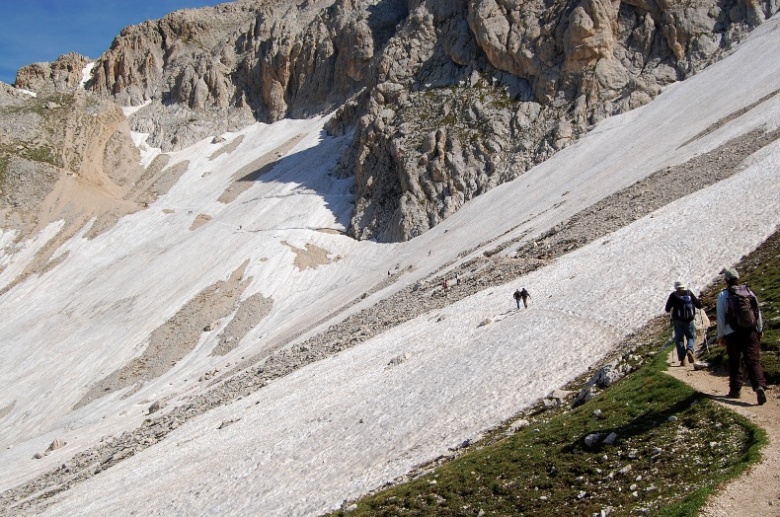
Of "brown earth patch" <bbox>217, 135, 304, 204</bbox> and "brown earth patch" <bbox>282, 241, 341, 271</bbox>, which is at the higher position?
"brown earth patch" <bbox>217, 135, 304, 204</bbox>

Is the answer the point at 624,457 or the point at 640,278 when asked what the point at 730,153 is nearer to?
the point at 640,278

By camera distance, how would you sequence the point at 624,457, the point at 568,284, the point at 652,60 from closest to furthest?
the point at 624,457
the point at 568,284
the point at 652,60

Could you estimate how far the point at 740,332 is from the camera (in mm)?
12977

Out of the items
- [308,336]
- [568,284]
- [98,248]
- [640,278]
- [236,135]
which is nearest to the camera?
[640,278]

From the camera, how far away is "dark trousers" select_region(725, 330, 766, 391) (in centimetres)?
1272

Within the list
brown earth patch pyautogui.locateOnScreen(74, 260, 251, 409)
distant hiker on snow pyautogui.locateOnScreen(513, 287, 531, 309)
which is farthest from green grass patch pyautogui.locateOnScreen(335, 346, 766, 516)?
brown earth patch pyautogui.locateOnScreen(74, 260, 251, 409)

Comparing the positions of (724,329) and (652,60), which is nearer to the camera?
(724,329)

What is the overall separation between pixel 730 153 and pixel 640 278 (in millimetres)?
20535

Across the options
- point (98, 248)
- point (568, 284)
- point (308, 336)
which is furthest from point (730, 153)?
point (98, 248)

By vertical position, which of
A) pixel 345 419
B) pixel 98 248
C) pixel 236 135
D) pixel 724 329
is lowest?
pixel 345 419

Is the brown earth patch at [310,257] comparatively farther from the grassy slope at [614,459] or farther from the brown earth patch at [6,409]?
the grassy slope at [614,459]

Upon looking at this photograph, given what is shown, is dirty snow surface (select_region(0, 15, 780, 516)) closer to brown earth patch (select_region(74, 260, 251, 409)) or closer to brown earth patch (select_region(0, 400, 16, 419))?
brown earth patch (select_region(74, 260, 251, 409))

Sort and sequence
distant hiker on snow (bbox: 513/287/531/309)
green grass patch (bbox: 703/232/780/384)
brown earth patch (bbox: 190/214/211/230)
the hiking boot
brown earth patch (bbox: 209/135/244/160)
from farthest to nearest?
brown earth patch (bbox: 209/135/244/160)
brown earth patch (bbox: 190/214/211/230)
distant hiker on snow (bbox: 513/287/531/309)
green grass patch (bbox: 703/232/780/384)
the hiking boot

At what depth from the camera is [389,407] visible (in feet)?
82.9
